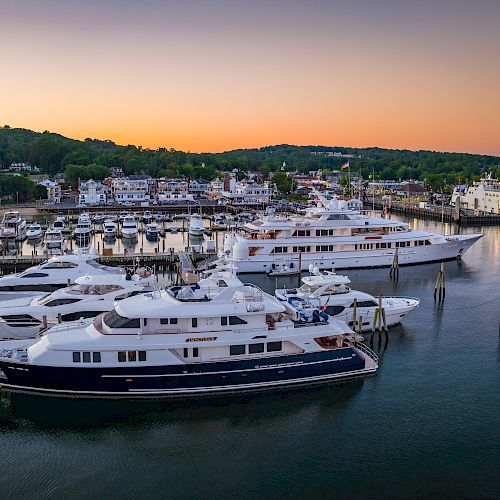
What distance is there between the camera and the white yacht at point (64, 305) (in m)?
23.2

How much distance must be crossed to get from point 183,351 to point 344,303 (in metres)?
9.38

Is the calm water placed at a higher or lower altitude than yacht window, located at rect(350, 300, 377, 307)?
lower

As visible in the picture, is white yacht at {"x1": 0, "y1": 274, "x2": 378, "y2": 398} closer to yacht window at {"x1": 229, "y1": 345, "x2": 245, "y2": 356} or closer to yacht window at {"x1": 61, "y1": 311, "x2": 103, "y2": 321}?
yacht window at {"x1": 229, "y1": 345, "x2": 245, "y2": 356}

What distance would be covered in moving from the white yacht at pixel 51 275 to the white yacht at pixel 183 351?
10.6 meters

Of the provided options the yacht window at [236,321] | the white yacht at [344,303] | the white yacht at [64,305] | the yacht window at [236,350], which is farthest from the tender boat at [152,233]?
the yacht window at [236,350]

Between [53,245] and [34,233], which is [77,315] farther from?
[34,233]

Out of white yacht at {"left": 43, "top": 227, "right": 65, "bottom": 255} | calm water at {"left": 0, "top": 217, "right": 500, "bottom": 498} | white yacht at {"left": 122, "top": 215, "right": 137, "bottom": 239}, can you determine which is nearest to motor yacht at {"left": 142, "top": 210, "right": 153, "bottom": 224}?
white yacht at {"left": 122, "top": 215, "right": 137, "bottom": 239}

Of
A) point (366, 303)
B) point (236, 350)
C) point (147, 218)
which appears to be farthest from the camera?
point (147, 218)

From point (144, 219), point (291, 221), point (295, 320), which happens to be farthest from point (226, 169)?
point (295, 320)

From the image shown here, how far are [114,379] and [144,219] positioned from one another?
5426cm

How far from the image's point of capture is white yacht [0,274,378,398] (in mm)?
18812

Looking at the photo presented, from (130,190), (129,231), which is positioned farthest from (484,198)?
(130,190)

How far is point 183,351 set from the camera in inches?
760

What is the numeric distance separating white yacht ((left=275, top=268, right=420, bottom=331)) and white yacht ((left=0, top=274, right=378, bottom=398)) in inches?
180
